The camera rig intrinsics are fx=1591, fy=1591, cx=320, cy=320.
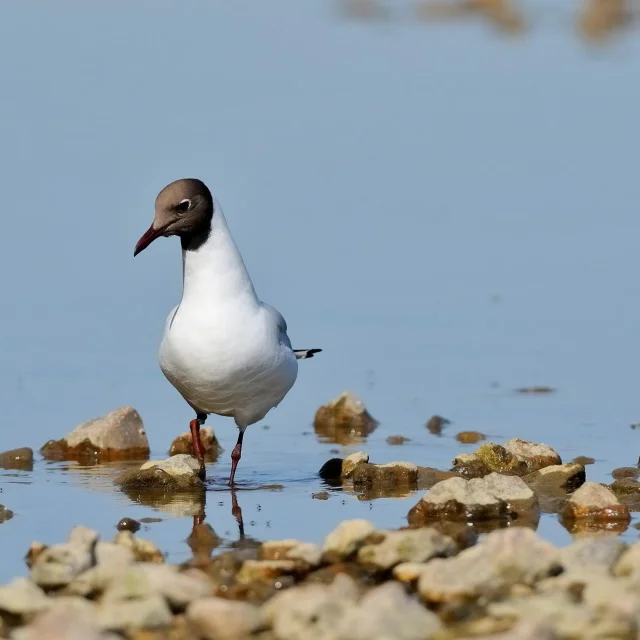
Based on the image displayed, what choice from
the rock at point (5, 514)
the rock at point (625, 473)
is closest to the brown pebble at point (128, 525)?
the rock at point (5, 514)

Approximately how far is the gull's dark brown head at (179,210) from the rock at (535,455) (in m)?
2.15

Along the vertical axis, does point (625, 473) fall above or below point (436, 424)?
below

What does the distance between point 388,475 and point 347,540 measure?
196cm

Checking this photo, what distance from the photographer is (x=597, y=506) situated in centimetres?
759

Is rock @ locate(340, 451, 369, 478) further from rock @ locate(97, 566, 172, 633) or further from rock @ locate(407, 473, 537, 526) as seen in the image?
rock @ locate(97, 566, 172, 633)

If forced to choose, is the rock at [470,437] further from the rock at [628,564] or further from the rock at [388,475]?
the rock at [628,564]

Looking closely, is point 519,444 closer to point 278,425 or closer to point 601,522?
point 601,522

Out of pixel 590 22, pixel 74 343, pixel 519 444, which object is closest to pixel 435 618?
pixel 519 444

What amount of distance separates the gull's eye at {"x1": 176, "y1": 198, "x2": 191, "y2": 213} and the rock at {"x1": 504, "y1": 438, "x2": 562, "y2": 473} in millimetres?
2212

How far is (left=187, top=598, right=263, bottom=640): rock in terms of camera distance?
5637 mm

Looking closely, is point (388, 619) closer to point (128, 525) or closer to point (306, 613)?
point (306, 613)

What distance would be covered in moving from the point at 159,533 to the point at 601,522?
2.09 m

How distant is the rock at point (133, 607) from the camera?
5.74 m

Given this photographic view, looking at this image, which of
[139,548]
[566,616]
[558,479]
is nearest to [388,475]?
[558,479]
